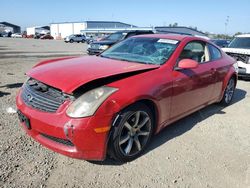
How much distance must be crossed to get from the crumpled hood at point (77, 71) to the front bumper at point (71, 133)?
288 mm

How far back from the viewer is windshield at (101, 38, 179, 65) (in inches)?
160

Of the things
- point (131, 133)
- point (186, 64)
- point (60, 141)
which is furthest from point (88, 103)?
point (186, 64)

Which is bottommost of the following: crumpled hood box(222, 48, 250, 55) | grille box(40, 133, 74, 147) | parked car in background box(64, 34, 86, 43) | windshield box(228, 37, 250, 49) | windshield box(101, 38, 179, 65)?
parked car in background box(64, 34, 86, 43)

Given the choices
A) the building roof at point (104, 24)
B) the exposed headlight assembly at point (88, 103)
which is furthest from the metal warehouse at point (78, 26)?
the exposed headlight assembly at point (88, 103)

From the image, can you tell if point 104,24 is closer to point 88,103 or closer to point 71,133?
point 88,103

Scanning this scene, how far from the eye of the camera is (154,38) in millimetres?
4637

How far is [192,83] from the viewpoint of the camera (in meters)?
4.24

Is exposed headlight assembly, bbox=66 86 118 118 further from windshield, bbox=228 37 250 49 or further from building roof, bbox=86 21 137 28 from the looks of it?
building roof, bbox=86 21 137 28

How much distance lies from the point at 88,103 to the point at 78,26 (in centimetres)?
8864

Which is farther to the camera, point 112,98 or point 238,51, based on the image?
point 238,51

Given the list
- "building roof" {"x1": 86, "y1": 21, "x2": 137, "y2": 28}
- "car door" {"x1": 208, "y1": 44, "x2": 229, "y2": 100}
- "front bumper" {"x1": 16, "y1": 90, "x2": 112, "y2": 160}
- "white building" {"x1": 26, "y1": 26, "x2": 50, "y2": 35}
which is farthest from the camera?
"white building" {"x1": 26, "y1": 26, "x2": 50, "y2": 35}

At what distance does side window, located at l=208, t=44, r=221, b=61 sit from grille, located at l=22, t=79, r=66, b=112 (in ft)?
10.6

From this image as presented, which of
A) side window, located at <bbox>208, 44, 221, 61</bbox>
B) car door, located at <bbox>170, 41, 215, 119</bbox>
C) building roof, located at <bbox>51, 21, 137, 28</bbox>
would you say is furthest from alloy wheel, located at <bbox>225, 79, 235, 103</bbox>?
building roof, located at <bbox>51, 21, 137, 28</bbox>

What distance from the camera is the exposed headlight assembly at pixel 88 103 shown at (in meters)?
2.89
